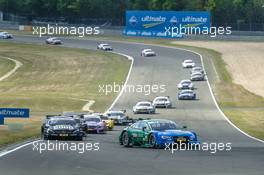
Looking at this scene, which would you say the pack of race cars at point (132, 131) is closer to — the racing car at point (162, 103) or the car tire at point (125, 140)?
the car tire at point (125, 140)

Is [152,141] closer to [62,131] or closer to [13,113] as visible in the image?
[62,131]

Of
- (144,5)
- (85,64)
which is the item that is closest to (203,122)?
(85,64)

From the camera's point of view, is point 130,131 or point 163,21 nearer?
point 130,131

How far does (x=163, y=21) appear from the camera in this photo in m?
115

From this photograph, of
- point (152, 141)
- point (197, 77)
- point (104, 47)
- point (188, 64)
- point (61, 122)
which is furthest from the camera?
point (104, 47)

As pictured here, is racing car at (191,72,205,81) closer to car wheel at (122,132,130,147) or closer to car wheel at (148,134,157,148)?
car wheel at (122,132,130,147)

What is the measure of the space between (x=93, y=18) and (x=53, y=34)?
42.6 ft

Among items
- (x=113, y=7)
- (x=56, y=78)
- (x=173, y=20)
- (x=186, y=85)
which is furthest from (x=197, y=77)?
(x=113, y=7)

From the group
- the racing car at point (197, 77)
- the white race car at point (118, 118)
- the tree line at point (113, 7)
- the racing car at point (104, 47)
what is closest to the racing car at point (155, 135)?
the white race car at point (118, 118)

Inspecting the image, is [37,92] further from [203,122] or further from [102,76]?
[203,122]

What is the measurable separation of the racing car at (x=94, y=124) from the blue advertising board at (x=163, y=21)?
196 ft

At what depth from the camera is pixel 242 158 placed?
1262 inches

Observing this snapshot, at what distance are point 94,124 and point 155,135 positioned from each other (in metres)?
15.5

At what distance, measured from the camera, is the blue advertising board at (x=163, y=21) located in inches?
4434
